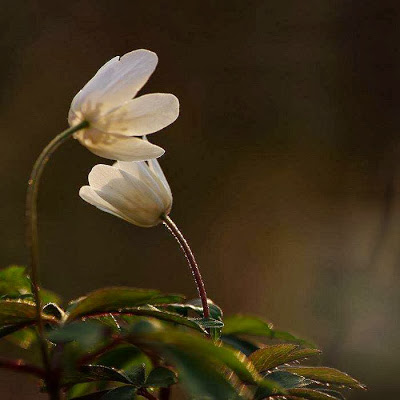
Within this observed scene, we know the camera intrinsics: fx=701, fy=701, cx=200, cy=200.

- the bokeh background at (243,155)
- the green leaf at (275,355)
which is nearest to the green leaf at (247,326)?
the green leaf at (275,355)

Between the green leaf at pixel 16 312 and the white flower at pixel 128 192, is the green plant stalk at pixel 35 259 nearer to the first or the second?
the green leaf at pixel 16 312

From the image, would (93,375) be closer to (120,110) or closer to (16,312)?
(16,312)

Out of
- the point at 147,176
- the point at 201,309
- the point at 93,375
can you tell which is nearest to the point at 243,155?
the point at 147,176

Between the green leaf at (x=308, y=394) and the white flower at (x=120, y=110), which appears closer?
the green leaf at (x=308, y=394)

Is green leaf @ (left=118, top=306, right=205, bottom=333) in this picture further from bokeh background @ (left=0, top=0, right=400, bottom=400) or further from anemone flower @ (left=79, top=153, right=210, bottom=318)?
bokeh background @ (left=0, top=0, right=400, bottom=400)

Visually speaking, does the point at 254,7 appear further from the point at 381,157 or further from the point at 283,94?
the point at 381,157

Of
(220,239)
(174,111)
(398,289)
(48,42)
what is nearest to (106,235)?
(220,239)
